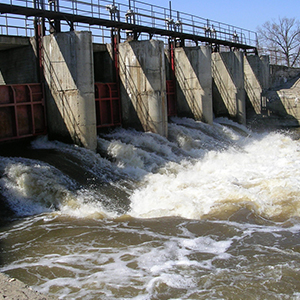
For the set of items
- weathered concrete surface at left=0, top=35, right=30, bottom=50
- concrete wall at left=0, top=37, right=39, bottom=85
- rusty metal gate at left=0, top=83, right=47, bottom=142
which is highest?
weathered concrete surface at left=0, top=35, right=30, bottom=50

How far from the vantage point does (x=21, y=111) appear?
1305 cm

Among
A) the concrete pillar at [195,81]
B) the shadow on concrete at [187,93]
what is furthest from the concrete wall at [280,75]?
the shadow on concrete at [187,93]

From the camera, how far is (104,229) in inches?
315

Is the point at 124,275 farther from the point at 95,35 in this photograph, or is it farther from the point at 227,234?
the point at 95,35

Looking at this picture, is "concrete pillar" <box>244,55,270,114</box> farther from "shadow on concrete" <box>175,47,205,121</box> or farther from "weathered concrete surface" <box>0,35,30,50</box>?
"weathered concrete surface" <box>0,35,30,50</box>

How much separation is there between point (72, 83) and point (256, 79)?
16618 millimetres

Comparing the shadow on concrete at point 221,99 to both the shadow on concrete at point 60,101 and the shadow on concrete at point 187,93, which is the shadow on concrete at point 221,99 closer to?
the shadow on concrete at point 187,93

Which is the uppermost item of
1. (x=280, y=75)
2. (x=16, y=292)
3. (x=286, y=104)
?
(x=280, y=75)

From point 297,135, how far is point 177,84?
7.69 metres

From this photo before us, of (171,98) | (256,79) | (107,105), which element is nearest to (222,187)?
(107,105)

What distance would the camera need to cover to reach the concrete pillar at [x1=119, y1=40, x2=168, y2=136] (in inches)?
621

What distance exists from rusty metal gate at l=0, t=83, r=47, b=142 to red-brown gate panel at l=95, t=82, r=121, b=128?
2657 mm

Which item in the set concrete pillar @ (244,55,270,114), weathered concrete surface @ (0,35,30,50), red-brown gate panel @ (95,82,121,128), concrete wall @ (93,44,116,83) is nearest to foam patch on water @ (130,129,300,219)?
red-brown gate panel @ (95,82,121,128)

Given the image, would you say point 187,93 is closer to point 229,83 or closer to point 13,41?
point 229,83
